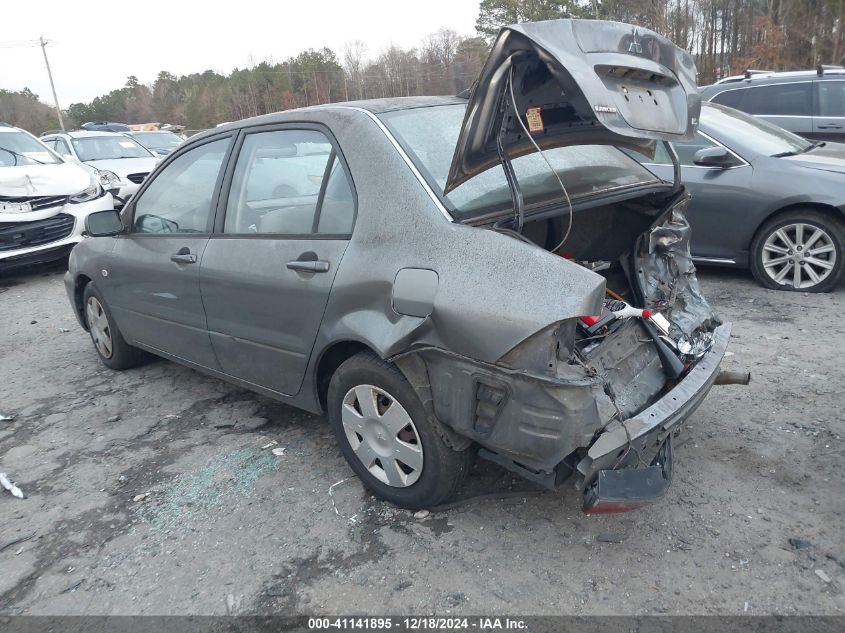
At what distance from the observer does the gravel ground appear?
246 cm

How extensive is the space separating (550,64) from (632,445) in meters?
1.40

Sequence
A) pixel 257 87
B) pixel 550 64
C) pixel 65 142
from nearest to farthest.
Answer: pixel 550 64
pixel 65 142
pixel 257 87

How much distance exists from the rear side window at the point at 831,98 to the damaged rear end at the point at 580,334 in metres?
6.46

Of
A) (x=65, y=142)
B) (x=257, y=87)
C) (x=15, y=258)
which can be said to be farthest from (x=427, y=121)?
(x=257, y=87)

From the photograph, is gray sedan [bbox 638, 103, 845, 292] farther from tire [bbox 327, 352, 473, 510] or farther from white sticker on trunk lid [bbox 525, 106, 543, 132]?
tire [bbox 327, 352, 473, 510]

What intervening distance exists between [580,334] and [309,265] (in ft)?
4.13

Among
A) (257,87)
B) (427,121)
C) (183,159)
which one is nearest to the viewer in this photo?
(427,121)

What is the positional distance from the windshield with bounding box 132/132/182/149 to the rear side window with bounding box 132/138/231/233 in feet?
42.1

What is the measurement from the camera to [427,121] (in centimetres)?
Answer: 313

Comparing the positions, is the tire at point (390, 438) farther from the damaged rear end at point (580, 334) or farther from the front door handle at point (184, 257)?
the front door handle at point (184, 257)

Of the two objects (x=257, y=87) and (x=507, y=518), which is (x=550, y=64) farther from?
(x=257, y=87)

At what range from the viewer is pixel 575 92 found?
7.44ft

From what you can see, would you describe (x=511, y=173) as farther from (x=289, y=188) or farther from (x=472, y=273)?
(x=289, y=188)

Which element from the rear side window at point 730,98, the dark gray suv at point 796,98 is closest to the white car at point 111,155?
the rear side window at point 730,98
